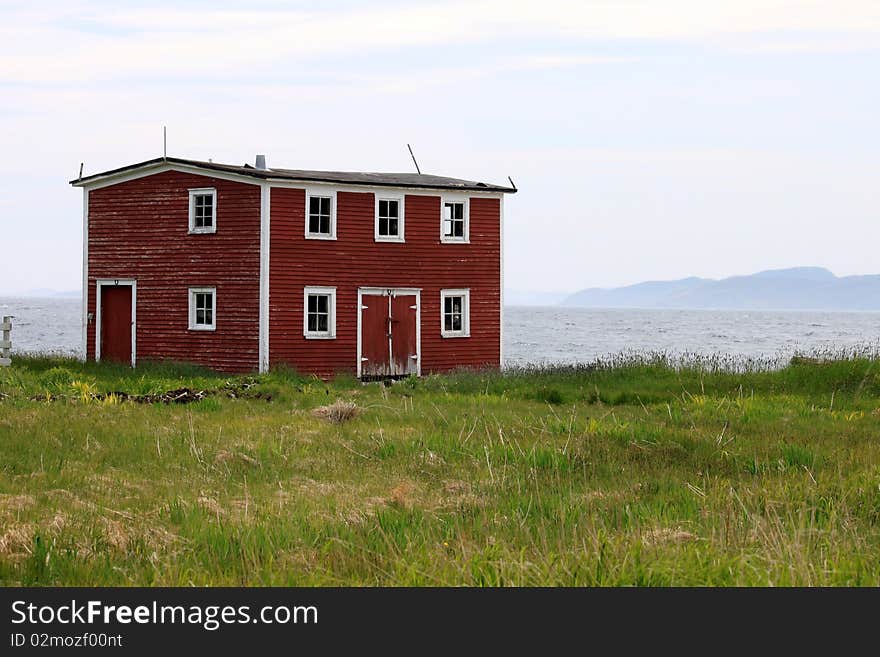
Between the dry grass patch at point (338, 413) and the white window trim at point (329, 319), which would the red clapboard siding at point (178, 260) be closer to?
the white window trim at point (329, 319)

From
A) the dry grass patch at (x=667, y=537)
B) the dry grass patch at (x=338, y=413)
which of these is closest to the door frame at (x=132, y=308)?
the dry grass patch at (x=338, y=413)

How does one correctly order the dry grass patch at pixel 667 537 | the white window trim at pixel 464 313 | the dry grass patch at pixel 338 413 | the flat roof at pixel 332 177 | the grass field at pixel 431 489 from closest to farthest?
the grass field at pixel 431 489
the dry grass patch at pixel 667 537
the dry grass patch at pixel 338 413
the flat roof at pixel 332 177
the white window trim at pixel 464 313

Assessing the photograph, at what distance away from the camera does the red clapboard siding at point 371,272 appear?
3350 centimetres

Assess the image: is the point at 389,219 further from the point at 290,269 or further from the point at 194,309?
the point at 194,309

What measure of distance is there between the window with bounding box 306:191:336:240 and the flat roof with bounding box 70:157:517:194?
0.57 m

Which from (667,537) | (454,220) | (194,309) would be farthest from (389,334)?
(667,537)

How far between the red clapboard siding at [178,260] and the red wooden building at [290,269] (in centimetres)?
4

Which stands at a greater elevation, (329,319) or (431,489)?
(329,319)

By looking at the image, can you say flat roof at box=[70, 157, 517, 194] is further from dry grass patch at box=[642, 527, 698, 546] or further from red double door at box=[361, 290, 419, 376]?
dry grass patch at box=[642, 527, 698, 546]

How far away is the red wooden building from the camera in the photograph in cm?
3350

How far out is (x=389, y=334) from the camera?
116ft

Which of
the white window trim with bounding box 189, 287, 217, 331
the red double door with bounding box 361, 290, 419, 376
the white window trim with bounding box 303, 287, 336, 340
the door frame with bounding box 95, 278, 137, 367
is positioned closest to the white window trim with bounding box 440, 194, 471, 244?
the red double door with bounding box 361, 290, 419, 376

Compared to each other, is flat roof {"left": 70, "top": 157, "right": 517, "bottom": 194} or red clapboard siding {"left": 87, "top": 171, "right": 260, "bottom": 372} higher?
flat roof {"left": 70, "top": 157, "right": 517, "bottom": 194}

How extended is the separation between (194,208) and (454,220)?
7.76m
